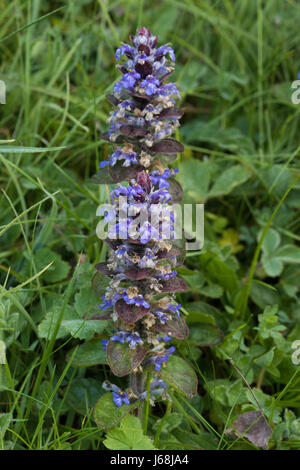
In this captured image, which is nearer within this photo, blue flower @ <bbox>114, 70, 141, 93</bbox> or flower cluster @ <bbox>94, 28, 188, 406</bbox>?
flower cluster @ <bbox>94, 28, 188, 406</bbox>

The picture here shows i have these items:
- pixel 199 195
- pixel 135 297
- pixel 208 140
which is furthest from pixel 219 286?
pixel 208 140

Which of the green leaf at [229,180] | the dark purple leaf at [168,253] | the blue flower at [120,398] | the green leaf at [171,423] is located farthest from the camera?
the green leaf at [229,180]

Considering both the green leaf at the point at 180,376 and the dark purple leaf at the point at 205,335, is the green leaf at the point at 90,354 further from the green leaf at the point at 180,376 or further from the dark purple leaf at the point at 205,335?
the dark purple leaf at the point at 205,335

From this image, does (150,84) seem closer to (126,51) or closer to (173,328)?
(126,51)

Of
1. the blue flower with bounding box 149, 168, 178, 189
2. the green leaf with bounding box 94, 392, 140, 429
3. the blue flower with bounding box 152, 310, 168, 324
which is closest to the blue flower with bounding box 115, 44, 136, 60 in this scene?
the blue flower with bounding box 149, 168, 178, 189

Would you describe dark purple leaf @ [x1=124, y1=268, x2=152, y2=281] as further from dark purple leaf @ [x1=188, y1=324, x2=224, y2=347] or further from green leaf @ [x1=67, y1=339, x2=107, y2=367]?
dark purple leaf @ [x1=188, y1=324, x2=224, y2=347]

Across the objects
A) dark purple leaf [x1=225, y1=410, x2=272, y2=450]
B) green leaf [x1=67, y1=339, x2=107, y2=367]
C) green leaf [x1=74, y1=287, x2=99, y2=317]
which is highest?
green leaf [x1=74, y1=287, x2=99, y2=317]

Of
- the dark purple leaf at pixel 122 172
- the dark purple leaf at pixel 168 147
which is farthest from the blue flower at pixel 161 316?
the dark purple leaf at pixel 168 147
